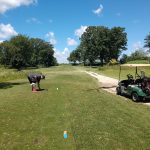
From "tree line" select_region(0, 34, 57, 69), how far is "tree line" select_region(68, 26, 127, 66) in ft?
78.5

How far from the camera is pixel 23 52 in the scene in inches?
4808

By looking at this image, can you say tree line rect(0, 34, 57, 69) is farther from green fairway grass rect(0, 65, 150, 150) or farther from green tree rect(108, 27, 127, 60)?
green fairway grass rect(0, 65, 150, 150)

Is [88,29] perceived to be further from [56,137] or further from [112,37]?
[56,137]

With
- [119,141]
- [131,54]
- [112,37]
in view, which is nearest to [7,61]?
[112,37]

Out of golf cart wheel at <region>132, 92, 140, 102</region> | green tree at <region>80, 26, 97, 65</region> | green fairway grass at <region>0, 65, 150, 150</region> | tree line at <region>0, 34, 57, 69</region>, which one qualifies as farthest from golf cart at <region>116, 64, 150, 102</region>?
green tree at <region>80, 26, 97, 65</region>

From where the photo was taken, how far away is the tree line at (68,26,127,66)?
112 m

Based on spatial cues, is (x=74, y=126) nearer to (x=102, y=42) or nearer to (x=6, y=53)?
(x=6, y=53)

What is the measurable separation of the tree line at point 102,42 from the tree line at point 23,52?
23930mm

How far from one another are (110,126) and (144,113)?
10.9 feet

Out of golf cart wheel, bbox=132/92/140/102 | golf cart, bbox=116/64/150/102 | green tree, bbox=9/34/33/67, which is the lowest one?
golf cart wheel, bbox=132/92/140/102

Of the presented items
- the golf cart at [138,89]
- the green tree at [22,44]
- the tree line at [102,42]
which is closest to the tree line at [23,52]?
the green tree at [22,44]

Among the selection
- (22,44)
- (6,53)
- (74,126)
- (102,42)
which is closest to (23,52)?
(22,44)

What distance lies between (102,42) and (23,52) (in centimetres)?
3348

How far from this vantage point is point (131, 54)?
565 feet
